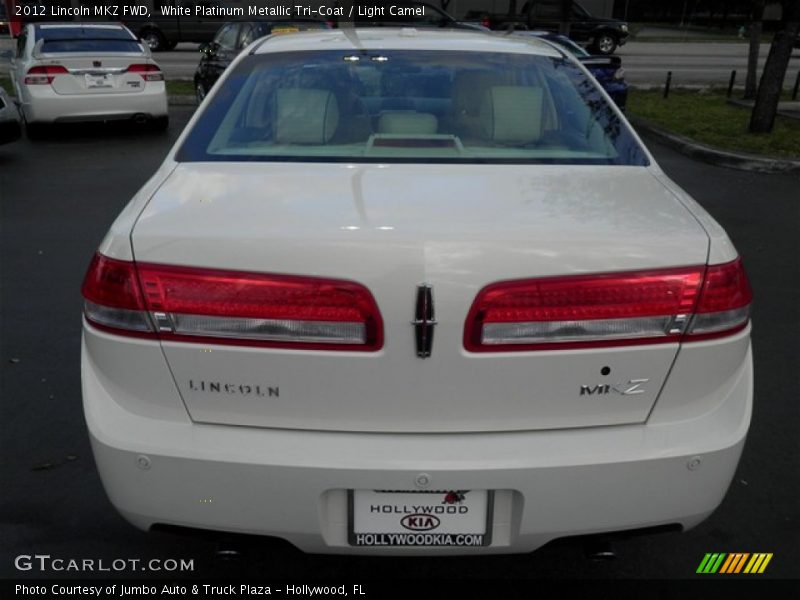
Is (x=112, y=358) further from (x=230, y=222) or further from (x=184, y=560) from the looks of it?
(x=184, y=560)

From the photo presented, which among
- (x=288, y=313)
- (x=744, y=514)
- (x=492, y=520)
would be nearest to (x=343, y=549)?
(x=492, y=520)

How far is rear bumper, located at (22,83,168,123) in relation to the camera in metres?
10.5

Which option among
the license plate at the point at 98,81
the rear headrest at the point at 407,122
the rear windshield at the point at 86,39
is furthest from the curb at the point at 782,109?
the rear headrest at the point at 407,122

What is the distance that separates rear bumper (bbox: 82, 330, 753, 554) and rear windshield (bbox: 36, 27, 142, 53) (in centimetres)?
1030

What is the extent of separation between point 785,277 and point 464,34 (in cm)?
327

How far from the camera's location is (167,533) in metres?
2.19

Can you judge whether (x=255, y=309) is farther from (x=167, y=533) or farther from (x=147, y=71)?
(x=147, y=71)

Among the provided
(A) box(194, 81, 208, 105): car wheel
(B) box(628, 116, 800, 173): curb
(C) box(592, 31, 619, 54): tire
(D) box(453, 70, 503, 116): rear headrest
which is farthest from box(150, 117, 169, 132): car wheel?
(C) box(592, 31, 619, 54): tire

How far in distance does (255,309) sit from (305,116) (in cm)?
125

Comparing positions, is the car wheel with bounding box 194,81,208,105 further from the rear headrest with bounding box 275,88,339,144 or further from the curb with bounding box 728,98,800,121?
the rear headrest with bounding box 275,88,339,144

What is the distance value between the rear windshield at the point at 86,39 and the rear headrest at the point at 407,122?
Result: 9409 millimetres

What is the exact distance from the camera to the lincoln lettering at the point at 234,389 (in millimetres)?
1962

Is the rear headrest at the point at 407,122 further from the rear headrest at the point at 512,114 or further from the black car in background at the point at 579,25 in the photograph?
the black car in background at the point at 579,25

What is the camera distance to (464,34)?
3637 millimetres
